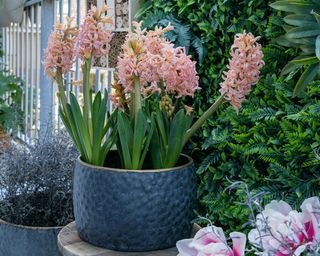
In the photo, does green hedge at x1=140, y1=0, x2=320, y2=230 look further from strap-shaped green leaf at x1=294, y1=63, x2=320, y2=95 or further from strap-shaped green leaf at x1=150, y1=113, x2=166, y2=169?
strap-shaped green leaf at x1=150, y1=113, x2=166, y2=169

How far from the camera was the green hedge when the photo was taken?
50.1 inches

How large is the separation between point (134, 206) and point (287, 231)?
54cm

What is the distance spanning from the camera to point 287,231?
33.4 inches

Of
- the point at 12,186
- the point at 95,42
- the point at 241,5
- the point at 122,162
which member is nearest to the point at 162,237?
the point at 122,162

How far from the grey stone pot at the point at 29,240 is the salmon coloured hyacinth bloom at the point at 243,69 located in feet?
2.78

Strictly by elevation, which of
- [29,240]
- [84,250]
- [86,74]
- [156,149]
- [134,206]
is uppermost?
[86,74]

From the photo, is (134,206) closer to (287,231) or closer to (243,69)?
(243,69)

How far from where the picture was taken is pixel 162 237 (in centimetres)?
137

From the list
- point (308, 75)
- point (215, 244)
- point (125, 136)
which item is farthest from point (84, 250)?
point (308, 75)

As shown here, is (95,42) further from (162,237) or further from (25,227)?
(25,227)

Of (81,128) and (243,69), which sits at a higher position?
(243,69)

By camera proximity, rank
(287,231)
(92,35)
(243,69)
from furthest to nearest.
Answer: (92,35) → (243,69) → (287,231)

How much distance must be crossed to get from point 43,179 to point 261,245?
1273 millimetres

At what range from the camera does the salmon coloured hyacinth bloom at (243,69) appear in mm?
1288
